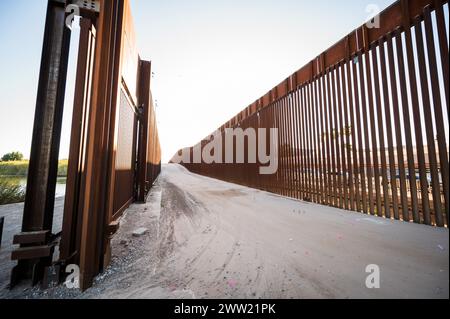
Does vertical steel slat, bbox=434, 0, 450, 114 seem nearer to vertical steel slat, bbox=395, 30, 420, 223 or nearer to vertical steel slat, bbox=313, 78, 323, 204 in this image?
vertical steel slat, bbox=395, 30, 420, 223

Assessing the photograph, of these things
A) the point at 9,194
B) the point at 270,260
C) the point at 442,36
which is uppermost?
the point at 442,36

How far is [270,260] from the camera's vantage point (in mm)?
2406

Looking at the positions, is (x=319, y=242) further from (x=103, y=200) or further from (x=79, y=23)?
(x=79, y=23)

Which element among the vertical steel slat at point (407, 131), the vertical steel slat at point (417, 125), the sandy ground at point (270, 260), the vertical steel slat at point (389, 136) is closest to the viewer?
the sandy ground at point (270, 260)

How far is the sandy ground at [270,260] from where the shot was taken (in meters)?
1.79

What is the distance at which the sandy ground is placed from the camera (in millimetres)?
1791

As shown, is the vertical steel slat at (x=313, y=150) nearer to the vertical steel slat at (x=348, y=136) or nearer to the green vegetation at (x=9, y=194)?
the vertical steel slat at (x=348, y=136)

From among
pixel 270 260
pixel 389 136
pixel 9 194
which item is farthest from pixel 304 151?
pixel 9 194

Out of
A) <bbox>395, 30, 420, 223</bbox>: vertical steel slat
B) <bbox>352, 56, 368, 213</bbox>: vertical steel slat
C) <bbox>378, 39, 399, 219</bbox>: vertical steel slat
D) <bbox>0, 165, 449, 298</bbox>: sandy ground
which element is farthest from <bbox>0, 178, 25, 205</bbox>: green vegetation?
<bbox>395, 30, 420, 223</bbox>: vertical steel slat

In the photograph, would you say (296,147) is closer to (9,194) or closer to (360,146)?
(360,146)

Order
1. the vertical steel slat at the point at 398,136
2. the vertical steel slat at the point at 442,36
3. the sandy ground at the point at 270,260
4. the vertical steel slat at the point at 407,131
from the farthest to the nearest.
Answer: the vertical steel slat at the point at 398,136 → the vertical steel slat at the point at 407,131 → the vertical steel slat at the point at 442,36 → the sandy ground at the point at 270,260

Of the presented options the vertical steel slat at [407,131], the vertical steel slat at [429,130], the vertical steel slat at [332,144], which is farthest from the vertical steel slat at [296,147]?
the vertical steel slat at [429,130]

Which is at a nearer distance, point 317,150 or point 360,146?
point 360,146
